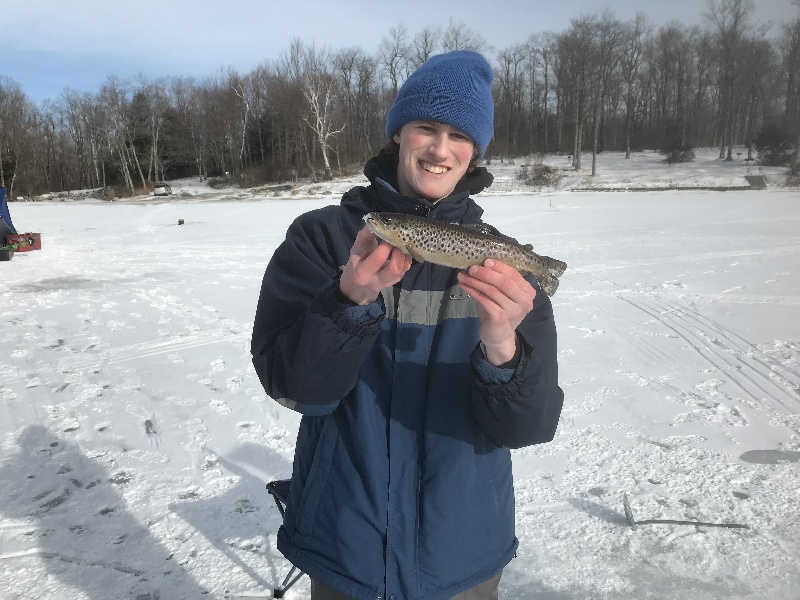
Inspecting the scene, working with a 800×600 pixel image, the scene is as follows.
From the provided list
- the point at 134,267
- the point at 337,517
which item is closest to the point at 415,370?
the point at 337,517

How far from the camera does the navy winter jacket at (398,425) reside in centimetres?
167

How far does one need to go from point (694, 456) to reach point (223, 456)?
398cm

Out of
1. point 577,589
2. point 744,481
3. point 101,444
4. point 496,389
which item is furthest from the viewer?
point 101,444

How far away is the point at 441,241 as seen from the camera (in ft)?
5.83

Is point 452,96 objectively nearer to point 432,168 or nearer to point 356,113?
point 432,168

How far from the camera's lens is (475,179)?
209 centimetres

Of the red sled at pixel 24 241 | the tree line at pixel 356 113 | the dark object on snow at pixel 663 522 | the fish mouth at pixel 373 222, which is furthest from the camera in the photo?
the tree line at pixel 356 113

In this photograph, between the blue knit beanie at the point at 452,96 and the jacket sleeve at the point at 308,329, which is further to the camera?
the blue knit beanie at the point at 452,96

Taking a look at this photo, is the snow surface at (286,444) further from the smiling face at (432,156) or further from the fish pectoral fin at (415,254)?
the smiling face at (432,156)

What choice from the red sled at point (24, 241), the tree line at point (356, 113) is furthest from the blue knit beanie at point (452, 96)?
the tree line at point (356, 113)

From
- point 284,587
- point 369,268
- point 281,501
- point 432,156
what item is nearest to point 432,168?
point 432,156

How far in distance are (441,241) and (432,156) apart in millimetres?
316

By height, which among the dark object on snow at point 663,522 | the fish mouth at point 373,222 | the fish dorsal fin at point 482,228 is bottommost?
the dark object on snow at point 663,522

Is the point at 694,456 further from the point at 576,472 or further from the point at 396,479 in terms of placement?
the point at 396,479
